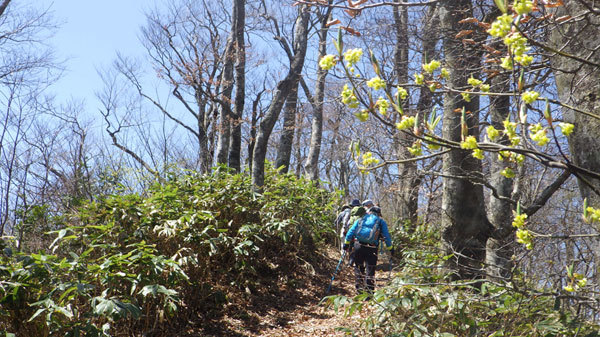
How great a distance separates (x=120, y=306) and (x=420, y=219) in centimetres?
971

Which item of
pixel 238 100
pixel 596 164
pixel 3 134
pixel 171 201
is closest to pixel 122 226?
pixel 171 201

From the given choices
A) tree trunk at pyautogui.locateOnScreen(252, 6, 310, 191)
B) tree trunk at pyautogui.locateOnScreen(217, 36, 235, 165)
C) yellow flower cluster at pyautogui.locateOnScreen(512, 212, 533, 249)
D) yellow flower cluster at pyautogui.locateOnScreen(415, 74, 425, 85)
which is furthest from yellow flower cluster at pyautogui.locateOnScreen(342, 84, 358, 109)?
tree trunk at pyautogui.locateOnScreen(217, 36, 235, 165)

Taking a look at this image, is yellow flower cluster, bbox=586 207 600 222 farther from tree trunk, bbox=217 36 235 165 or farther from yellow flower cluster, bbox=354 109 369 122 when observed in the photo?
tree trunk, bbox=217 36 235 165

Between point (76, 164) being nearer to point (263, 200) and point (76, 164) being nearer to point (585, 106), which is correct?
point (263, 200)

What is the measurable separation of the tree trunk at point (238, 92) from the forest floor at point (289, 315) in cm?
296

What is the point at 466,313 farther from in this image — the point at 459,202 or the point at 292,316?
the point at 292,316

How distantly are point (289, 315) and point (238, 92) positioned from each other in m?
5.64

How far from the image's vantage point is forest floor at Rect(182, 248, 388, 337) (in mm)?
5348

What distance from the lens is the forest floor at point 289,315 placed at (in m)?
5.35

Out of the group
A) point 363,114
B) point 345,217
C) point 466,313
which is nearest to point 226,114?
point 345,217

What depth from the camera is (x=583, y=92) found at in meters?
2.54

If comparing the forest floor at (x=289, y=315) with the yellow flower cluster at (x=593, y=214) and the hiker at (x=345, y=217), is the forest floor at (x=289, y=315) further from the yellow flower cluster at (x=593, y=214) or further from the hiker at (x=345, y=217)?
the yellow flower cluster at (x=593, y=214)

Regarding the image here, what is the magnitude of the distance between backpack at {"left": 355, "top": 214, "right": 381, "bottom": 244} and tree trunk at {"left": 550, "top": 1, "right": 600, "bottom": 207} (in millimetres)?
4403

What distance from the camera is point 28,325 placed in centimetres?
335
